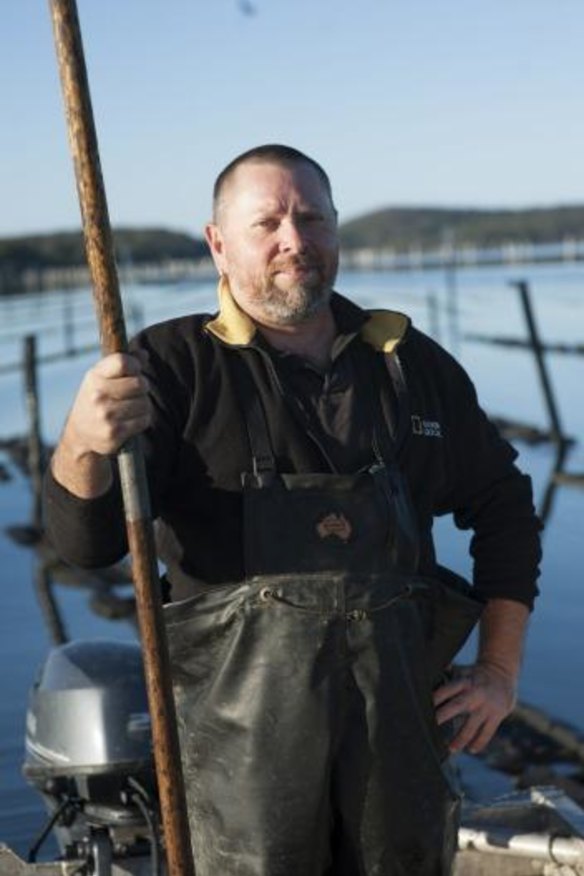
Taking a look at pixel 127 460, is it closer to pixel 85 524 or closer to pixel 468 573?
pixel 85 524

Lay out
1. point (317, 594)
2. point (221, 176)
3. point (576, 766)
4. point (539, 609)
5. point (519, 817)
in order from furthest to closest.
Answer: point (539, 609), point (576, 766), point (519, 817), point (221, 176), point (317, 594)

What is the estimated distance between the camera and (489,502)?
379 cm

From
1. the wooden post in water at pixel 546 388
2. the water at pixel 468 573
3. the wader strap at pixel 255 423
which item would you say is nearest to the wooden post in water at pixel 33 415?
the water at pixel 468 573

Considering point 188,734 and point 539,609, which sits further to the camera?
point 539,609

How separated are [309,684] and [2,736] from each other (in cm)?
508

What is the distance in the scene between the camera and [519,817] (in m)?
5.22

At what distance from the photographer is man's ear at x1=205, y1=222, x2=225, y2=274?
11.8ft

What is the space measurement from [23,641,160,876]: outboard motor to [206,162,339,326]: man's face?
1.63 meters

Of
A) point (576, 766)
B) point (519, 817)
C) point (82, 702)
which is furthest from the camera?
point (576, 766)

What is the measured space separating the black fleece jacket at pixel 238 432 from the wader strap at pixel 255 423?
2cm

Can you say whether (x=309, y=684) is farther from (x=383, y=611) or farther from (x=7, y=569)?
(x=7, y=569)

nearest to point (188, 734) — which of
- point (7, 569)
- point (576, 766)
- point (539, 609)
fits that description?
point (576, 766)

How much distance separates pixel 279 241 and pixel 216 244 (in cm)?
23

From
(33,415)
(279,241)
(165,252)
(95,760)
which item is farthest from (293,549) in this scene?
(165,252)
